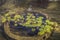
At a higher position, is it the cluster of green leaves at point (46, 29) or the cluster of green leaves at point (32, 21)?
the cluster of green leaves at point (32, 21)

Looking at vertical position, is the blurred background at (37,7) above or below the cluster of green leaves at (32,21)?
above

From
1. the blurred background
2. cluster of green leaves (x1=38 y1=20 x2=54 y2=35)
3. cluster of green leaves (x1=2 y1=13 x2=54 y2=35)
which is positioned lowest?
cluster of green leaves (x1=38 y1=20 x2=54 y2=35)

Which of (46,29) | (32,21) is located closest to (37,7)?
(32,21)

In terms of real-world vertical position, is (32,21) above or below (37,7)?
below

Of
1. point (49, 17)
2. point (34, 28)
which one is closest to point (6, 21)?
point (34, 28)

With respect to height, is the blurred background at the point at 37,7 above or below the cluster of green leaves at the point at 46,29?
above

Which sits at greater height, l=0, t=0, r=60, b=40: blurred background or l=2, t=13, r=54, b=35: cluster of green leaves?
l=0, t=0, r=60, b=40: blurred background

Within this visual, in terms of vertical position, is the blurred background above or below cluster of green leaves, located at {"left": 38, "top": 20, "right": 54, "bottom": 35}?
above

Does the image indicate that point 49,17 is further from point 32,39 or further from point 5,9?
point 5,9

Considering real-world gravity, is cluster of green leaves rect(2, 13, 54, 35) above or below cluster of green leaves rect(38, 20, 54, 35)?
above

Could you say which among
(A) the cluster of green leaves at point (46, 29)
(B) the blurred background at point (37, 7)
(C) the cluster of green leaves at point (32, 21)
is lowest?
(A) the cluster of green leaves at point (46, 29)

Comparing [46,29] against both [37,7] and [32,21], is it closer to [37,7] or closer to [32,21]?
[32,21]
